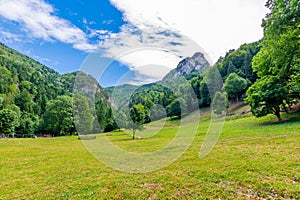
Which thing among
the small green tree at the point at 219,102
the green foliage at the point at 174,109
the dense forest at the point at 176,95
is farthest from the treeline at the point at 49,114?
the small green tree at the point at 219,102

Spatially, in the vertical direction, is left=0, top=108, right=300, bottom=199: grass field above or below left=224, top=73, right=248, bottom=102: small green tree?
below

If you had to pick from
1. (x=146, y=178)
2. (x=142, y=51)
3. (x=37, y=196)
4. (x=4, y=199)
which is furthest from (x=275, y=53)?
(x=4, y=199)

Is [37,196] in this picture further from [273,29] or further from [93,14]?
Answer: [273,29]

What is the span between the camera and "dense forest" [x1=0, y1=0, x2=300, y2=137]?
53.8 feet

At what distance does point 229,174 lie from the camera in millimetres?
9039

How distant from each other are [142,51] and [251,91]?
2354cm

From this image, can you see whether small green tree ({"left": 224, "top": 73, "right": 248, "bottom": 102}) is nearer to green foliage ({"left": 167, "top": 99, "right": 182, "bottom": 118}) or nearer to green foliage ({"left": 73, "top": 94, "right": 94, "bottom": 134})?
green foliage ({"left": 167, "top": 99, "right": 182, "bottom": 118})

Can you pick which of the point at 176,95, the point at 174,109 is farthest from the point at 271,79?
the point at 174,109

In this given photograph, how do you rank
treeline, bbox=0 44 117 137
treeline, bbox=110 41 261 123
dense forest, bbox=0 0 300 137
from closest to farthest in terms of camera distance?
dense forest, bbox=0 0 300 137, treeline, bbox=110 41 261 123, treeline, bbox=0 44 117 137

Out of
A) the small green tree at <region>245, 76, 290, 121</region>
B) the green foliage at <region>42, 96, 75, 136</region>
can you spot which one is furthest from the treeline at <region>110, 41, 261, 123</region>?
the green foliage at <region>42, 96, 75, 136</region>

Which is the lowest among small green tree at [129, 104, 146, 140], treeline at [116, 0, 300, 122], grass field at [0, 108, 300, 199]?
grass field at [0, 108, 300, 199]

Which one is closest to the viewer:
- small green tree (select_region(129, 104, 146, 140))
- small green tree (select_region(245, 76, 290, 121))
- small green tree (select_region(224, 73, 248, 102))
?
small green tree (select_region(245, 76, 290, 121))

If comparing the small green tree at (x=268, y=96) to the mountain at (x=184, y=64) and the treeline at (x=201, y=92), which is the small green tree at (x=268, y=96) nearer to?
the treeline at (x=201, y=92)

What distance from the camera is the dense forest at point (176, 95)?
16406 mm
